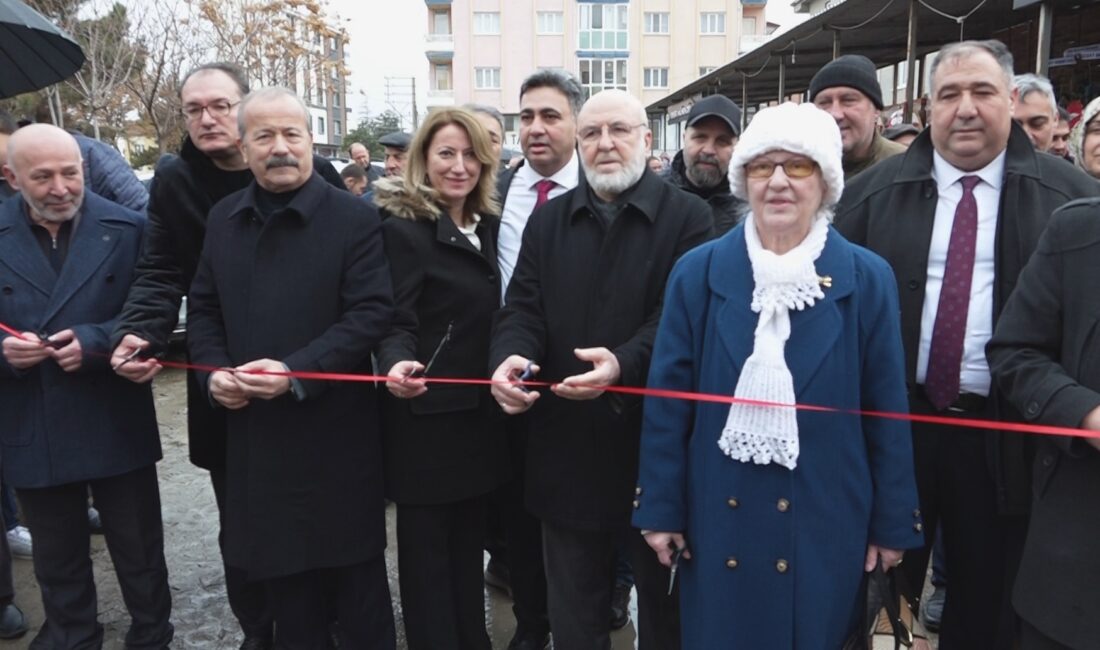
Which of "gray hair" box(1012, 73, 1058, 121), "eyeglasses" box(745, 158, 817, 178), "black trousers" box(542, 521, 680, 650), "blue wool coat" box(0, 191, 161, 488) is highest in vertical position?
"gray hair" box(1012, 73, 1058, 121)

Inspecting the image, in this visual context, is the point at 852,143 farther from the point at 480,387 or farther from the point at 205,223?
the point at 205,223

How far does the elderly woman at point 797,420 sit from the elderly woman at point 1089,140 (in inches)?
70.3

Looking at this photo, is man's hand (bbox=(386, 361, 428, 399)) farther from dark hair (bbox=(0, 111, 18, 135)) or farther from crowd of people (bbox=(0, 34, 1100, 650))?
dark hair (bbox=(0, 111, 18, 135))

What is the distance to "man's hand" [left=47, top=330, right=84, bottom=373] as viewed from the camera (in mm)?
3131

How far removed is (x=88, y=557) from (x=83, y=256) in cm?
132

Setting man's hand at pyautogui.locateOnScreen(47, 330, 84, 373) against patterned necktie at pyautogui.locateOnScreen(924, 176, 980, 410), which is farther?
man's hand at pyautogui.locateOnScreen(47, 330, 84, 373)

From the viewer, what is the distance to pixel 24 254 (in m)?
3.29

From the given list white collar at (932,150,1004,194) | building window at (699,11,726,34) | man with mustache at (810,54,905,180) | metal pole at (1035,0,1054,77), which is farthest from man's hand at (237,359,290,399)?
building window at (699,11,726,34)

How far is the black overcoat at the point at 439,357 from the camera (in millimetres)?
3029

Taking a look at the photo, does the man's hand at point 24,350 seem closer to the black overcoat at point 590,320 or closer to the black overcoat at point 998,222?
the black overcoat at point 590,320

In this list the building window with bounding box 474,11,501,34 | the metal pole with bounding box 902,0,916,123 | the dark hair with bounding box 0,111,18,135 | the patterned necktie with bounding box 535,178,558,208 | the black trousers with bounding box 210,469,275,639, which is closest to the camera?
the black trousers with bounding box 210,469,275,639

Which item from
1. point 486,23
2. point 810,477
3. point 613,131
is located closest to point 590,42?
point 486,23

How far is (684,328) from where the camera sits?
2412 millimetres

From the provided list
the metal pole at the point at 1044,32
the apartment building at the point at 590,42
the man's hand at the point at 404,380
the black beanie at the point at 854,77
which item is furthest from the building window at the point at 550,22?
the man's hand at the point at 404,380
